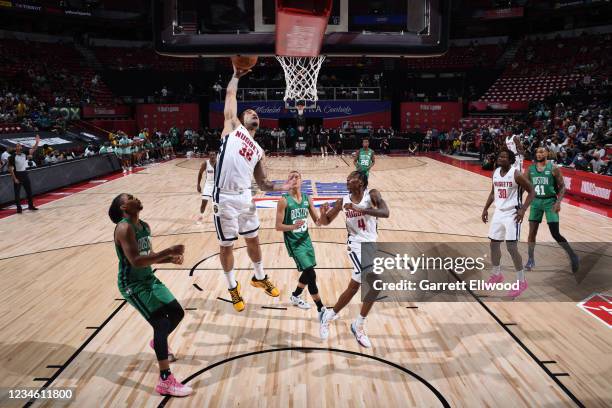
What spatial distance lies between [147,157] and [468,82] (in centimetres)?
2115

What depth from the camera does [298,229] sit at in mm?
5098

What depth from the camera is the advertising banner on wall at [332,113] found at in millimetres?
29359

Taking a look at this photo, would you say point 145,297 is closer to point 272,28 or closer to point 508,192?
point 508,192

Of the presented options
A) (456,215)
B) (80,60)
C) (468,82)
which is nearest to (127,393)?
(456,215)

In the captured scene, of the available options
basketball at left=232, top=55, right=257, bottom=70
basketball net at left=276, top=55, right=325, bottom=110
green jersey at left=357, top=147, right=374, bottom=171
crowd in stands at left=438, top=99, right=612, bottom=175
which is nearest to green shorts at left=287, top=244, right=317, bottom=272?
basketball at left=232, top=55, right=257, bottom=70

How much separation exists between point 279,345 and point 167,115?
28.2 m

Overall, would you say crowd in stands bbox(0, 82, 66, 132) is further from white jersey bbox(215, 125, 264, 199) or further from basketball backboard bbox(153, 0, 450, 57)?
white jersey bbox(215, 125, 264, 199)

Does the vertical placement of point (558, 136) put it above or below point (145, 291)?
above

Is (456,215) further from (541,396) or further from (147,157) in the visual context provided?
(147,157)

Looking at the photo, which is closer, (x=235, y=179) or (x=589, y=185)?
(x=235, y=179)

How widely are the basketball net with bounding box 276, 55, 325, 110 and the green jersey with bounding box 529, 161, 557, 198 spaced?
187 inches

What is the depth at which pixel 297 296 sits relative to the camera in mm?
5594

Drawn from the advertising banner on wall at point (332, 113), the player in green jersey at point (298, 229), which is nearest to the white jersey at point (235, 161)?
the player in green jersey at point (298, 229)

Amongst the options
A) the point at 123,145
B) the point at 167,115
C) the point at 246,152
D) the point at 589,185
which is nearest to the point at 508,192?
the point at 246,152
